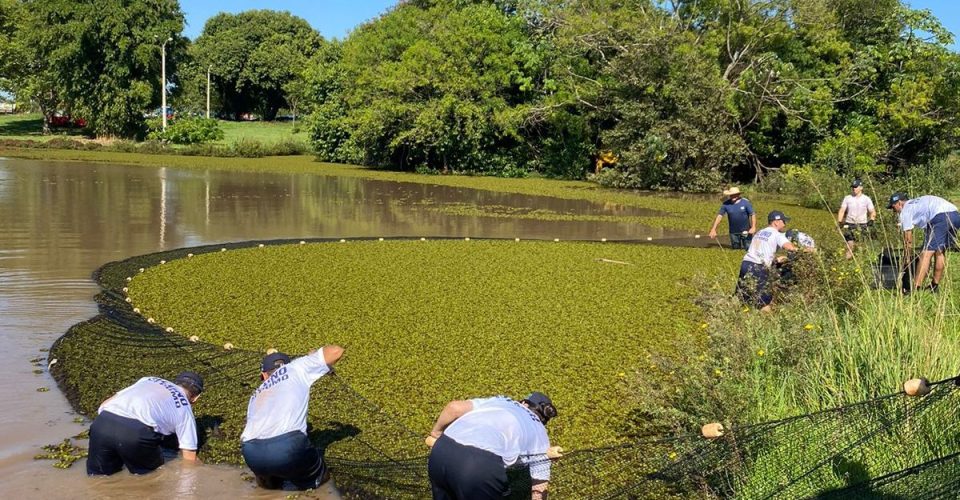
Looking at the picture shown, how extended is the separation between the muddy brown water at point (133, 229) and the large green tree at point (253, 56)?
33.2 m

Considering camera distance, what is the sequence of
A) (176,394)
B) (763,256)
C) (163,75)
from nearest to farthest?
(176,394)
(763,256)
(163,75)

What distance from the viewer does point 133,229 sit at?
1680cm

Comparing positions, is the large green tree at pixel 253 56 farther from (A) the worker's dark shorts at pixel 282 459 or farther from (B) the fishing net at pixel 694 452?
(A) the worker's dark shorts at pixel 282 459

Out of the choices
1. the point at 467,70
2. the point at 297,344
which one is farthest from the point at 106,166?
the point at 297,344

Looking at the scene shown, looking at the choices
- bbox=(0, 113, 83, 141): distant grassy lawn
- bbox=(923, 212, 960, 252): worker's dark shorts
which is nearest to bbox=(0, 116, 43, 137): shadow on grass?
bbox=(0, 113, 83, 141): distant grassy lawn

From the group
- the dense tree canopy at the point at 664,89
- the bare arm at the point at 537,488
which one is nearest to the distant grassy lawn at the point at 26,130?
the dense tree canopy at the point at 664,89

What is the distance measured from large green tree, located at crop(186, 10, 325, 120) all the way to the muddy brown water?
33216mm

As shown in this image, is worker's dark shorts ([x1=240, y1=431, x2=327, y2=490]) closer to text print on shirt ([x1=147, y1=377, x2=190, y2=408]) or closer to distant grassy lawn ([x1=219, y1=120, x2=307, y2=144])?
text print on shirt ([x1=147, y1=377, x2=190, y2=408])

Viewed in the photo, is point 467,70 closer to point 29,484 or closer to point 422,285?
point 422,285

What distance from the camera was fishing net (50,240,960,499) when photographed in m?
4.11

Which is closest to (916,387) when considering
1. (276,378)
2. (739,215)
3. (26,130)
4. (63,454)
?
(276,378)

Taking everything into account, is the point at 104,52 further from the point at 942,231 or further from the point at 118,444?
the point at 118,444

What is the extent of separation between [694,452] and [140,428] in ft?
11.1

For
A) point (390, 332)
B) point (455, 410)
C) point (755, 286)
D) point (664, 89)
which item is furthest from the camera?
point (664, 89)
